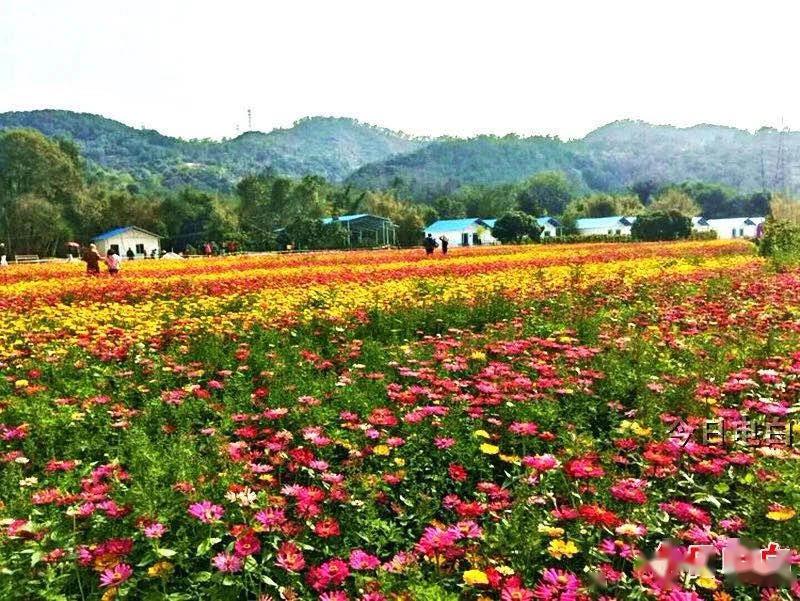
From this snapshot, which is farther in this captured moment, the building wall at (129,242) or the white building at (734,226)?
the white building at (734,226)

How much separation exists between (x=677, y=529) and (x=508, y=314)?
547 centimetres

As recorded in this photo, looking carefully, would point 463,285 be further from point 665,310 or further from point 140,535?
point 140,535

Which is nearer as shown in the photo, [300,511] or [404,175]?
[300,511]

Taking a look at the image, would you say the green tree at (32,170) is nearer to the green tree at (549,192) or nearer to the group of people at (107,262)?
the group of people at (107,262)

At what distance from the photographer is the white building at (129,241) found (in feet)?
191

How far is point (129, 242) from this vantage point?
59719 mm

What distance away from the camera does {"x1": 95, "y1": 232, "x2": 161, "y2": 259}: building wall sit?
57938mm

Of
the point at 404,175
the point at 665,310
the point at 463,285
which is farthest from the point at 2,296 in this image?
the point at 404,175

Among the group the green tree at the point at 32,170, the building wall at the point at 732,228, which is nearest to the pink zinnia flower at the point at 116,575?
the green tree at the point at 32,170

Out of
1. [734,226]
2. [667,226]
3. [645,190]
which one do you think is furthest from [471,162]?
[667,226]

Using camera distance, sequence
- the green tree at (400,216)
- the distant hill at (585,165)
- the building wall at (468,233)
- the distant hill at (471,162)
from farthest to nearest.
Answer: the distant hill at (585,165) → the distant hill at (471,162) → the building wall at (468,233) → the green tree at (400,216)

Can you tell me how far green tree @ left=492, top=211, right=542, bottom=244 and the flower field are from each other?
4676 centimetres

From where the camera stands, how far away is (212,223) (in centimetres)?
6384

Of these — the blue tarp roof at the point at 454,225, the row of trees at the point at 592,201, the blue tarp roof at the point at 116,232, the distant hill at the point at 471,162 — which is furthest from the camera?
the distant hill at the point at 471,162
